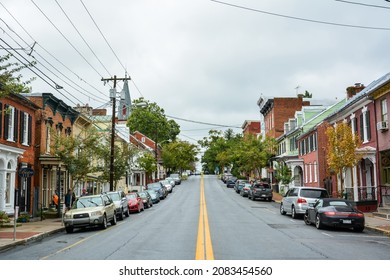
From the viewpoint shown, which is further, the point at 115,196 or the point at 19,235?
the point at 115,196

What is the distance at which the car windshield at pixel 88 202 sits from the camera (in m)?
23.3

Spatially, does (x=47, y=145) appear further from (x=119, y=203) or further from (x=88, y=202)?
(x=88, y=202)

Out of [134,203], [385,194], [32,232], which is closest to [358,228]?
[385,194]

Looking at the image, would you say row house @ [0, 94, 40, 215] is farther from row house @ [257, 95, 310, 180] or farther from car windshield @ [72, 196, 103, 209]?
row house @ [257, 95, 310, 180]

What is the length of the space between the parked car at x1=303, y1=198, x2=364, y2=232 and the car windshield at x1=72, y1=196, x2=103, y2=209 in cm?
1049

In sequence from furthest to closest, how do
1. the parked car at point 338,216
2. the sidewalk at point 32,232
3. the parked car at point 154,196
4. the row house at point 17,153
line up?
the parked car at point 154,196
the row house at point 17,153
the parked car at point 338,216
the sidewalk at point 32,232

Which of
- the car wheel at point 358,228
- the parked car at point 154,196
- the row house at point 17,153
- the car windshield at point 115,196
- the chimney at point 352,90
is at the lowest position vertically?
the car wheel at point 358,228

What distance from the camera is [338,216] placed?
20.5 metres

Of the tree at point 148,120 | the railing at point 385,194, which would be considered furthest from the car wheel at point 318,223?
the tree at point 148,120

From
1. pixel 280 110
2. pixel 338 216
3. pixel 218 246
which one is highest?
pixel 280 110

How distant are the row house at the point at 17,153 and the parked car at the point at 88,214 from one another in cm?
385

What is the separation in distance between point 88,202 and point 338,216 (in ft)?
39.0

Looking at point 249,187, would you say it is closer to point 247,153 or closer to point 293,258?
point 247,153

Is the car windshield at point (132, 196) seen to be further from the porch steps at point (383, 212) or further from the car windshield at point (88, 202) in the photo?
the porch steps at point (383, 212)
